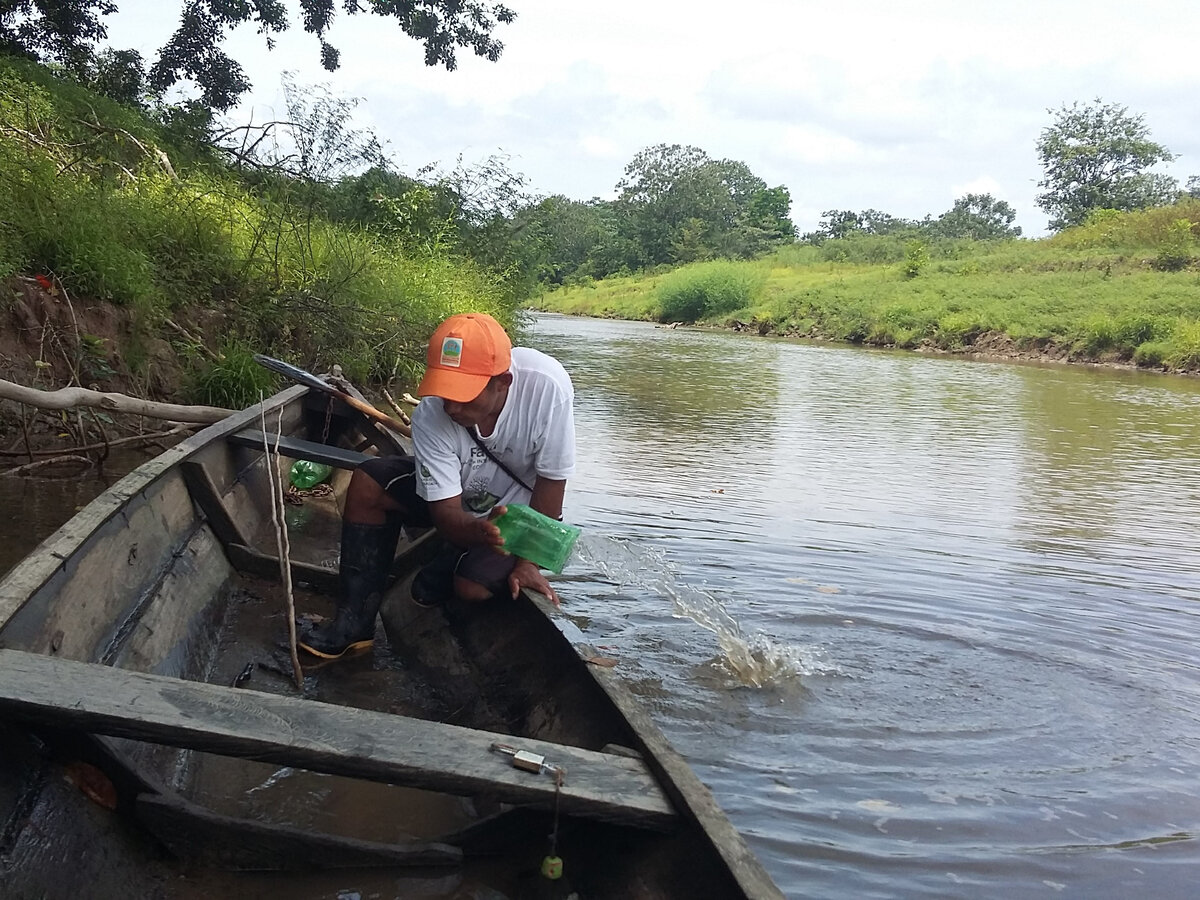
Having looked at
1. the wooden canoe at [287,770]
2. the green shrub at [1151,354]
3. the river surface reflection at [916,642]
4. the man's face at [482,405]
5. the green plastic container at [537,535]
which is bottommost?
the river surface reflection at [916,642]

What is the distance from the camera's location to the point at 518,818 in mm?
1955

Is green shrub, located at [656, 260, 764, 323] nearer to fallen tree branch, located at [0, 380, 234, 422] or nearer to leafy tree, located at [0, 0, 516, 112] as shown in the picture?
leafy tree, located at [0, 0, 516, 112]

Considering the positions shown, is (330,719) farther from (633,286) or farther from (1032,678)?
(633,286)

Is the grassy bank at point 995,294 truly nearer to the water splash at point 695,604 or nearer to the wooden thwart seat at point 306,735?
the water splash at point 695,604

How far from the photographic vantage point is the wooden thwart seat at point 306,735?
5.37 ft

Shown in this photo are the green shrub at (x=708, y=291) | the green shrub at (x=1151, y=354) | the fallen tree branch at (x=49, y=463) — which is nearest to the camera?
the fallen tree branch at (x=49, y=463)

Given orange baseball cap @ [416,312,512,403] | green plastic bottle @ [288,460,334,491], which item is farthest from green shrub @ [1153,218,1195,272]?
orange baseball cap @ [416,312,512,403]

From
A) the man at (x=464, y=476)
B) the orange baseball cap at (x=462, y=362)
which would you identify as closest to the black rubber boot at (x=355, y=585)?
the man at (x=464, y=476)

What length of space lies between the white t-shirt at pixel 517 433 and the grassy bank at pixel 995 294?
20995mm

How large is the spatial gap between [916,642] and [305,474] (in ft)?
10.1

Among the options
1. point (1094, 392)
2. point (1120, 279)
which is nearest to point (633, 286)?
point (1120, 279)

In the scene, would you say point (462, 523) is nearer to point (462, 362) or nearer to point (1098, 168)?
point (462, 362)

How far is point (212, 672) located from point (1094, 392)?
15.7 metres

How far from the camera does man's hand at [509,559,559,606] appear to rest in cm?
291
